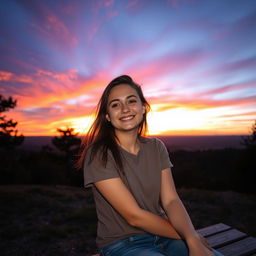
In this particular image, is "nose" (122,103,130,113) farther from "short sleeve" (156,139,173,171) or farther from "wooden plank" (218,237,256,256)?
"wooden plank" (218,237,256,256)

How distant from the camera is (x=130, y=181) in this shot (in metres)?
1.95

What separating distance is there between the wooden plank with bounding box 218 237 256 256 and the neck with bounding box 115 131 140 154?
4.95 ft

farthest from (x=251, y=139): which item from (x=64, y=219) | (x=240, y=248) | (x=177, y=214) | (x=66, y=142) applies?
(x=66, y=142)

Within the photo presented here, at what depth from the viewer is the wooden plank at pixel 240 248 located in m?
2.05

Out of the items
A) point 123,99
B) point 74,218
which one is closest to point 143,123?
point 123,99

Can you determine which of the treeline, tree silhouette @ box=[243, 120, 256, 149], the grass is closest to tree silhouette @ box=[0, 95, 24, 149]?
the treeline

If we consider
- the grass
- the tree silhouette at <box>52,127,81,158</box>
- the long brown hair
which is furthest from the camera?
the tree silhouette at <box>52,127,81,158</box>

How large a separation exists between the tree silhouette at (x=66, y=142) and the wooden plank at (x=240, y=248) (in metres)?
46.4

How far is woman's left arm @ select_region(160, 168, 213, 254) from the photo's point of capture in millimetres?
1697

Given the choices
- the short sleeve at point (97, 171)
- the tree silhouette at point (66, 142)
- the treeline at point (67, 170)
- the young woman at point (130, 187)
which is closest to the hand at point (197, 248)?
the young woman at point (130, 187)

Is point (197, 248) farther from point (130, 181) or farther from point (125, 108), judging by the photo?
point (125, 108)

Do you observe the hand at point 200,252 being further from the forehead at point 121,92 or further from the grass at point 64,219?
the grass at point 64,219

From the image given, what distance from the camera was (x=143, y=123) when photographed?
2.82m

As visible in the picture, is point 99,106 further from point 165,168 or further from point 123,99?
point 165,168
